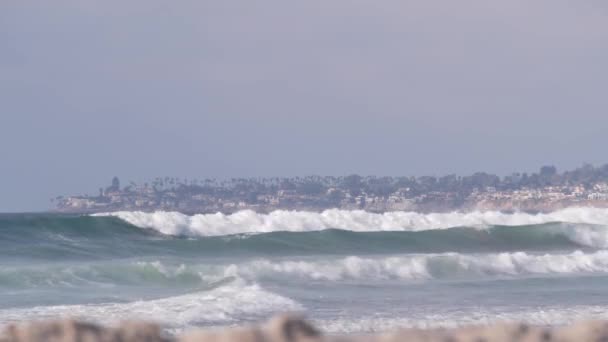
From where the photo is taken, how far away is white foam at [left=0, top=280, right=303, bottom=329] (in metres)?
15.6

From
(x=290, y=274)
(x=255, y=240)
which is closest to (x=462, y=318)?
(x=290, y=274)

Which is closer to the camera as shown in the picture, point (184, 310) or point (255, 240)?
point (184, 310)

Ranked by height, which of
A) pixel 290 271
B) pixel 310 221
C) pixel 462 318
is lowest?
pixel 462 318

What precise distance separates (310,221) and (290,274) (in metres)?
21.0

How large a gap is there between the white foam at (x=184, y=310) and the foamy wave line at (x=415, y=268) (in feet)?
15.8

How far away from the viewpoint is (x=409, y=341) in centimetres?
597

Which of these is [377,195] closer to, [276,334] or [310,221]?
[310,221]

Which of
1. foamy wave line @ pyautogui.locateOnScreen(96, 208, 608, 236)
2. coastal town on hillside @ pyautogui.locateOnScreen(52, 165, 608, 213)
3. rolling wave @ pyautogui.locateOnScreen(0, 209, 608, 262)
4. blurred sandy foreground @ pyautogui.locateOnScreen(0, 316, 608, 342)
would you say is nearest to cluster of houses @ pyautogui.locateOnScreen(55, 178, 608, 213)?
coastal town on hillside @ pyautogui.locateOnScreen(52, 165, 608, 213)

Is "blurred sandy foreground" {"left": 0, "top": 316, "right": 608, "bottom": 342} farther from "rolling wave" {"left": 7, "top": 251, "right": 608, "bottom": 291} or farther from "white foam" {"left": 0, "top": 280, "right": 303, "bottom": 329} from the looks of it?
"rolling wave" {"left": 7, "top": 251, "right": 608, "bottom": 291}

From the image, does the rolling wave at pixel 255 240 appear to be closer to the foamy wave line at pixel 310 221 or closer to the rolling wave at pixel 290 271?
the foamy wave line at pixel 310 221

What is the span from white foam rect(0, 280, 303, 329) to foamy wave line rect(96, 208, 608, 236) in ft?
70.8

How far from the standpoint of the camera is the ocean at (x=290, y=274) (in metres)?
16.6

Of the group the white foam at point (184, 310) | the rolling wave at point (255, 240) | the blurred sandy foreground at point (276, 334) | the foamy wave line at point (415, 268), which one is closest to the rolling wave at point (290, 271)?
the foamy wave line at point (415, 268)

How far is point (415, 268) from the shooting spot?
25.3 metres
